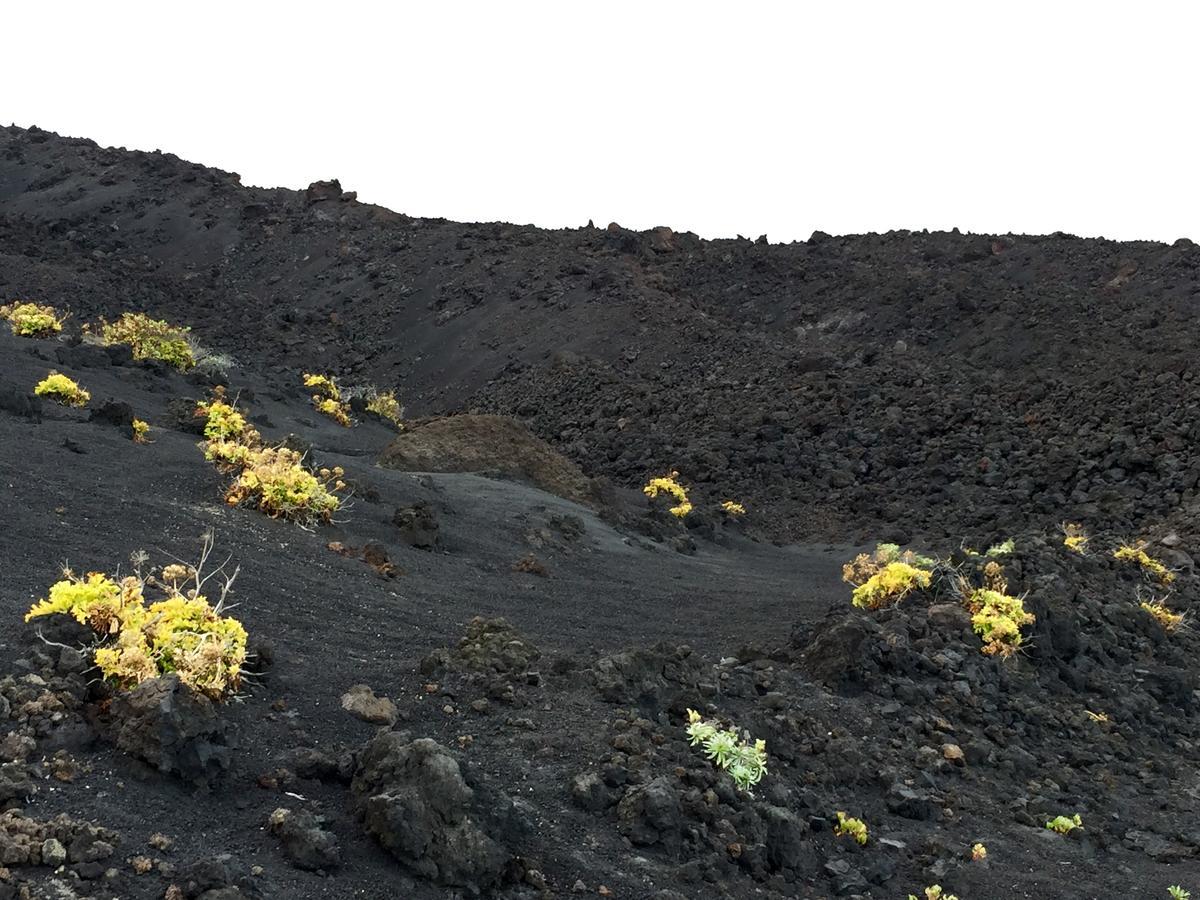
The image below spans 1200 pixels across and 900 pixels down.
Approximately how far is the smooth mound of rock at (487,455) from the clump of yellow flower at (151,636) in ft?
28.9

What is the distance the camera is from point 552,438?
20.3 metres

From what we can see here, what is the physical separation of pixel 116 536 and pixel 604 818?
12.4 feet

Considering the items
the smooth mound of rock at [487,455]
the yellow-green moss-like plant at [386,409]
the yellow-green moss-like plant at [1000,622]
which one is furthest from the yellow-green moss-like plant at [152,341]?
the yellow-green moss-like plant at [1000,622]

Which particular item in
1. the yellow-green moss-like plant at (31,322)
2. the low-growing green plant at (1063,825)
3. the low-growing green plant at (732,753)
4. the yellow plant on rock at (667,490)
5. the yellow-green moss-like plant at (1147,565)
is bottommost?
the low-growing green plant at (1063,825)

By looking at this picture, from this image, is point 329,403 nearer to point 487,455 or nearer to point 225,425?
point 487,455

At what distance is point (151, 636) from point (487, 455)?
9692mm

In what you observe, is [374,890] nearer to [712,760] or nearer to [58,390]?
[712,760]

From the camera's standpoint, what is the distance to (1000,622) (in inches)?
287

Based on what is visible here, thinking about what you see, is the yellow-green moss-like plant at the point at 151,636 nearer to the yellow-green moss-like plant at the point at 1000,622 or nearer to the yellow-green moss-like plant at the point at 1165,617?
the yellow-green moss-like plant at the point at 1000,622

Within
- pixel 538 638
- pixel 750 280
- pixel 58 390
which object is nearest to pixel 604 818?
pixel 538 638

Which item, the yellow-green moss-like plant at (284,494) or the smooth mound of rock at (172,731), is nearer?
the smooth mound of rock at (172,731)

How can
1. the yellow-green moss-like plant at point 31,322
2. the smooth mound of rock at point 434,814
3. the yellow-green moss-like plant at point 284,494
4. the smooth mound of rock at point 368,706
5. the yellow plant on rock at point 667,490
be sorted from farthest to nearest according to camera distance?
the yellow plant on rock at point 667,490, the yellow-green moss-like plant at point 31,322, the yellow-green moss-like plant at point 284,494, the smooth mound of rock at point 368,706, the smooth mound of rock at point 434,814

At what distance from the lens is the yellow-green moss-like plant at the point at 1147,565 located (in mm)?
10016

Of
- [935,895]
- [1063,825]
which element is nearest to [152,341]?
[1063,825]
